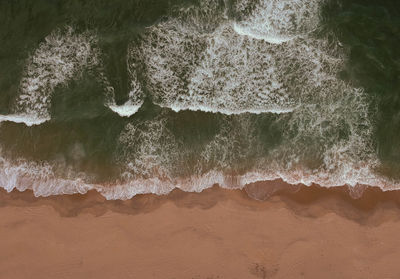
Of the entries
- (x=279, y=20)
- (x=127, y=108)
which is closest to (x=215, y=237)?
(x=127, y=108)

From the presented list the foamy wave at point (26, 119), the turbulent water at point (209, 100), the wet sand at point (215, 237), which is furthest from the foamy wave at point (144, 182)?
the foamy wave at point (26, 119)

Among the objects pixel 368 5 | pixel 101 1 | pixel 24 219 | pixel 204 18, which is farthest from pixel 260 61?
pixel 24 219

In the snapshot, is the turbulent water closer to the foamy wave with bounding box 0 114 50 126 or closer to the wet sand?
the foamy wave with bounding box 0 114 50 126

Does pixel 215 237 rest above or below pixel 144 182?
below

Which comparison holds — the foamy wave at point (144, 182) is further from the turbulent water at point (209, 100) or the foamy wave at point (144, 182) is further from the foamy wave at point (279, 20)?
the foamy wave at point (279, 20)

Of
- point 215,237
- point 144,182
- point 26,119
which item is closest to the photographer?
point 215,237

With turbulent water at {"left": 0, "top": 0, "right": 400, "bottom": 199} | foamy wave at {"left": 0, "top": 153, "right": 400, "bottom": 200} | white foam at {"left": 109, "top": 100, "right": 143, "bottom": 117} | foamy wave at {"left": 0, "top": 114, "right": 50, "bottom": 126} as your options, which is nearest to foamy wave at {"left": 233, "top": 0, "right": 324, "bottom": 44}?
turbulent water at {"left": 0, "top": 0, "right": 400, "bottom": 199}

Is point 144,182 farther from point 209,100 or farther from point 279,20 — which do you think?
point 279,20
